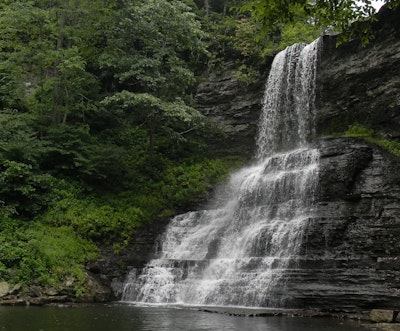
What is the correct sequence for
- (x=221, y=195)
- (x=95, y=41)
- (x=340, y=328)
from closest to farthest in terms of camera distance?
(x=340, y=328) → (x=221, y=195) → (x=95, y=41)

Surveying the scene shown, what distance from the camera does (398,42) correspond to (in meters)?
19.7

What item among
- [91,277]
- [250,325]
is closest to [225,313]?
[250,325]

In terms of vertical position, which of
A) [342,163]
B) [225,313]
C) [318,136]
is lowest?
[225,313]

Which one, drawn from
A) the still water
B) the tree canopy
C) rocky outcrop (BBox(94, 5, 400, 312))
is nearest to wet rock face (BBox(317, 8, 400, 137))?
rocky outcrop (BBox(94, 5, 400, 312))

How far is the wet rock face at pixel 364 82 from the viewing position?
19641mm

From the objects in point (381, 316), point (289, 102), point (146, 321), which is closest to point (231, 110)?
point (289, 102)

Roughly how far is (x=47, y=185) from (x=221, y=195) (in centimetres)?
857

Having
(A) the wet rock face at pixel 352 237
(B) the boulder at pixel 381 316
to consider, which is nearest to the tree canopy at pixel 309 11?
(B) the boulder at pixel 381 316

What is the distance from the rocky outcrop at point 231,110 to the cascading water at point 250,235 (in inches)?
90.6

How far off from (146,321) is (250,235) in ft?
22.9

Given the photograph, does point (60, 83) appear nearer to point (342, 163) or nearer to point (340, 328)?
point (342, 163)

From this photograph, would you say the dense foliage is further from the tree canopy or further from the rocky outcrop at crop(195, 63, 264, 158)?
the tree canopy

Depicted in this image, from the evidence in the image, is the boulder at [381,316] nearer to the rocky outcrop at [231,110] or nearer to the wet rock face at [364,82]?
the wet rock face at [364,82]

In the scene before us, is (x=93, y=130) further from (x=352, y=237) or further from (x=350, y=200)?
(x=352, y=237)
